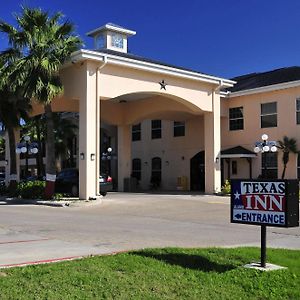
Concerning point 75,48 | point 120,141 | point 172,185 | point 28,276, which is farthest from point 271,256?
point 172,185

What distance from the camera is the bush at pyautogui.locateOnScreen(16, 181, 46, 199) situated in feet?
81.9

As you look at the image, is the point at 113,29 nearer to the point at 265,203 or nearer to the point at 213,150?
the point at 213,150

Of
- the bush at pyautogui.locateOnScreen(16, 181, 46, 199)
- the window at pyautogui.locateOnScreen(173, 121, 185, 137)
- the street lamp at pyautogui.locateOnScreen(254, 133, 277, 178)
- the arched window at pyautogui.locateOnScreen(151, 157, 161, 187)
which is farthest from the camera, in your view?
the arched window at pyautogui.locateOnScreen(151, 157, 161, 187)

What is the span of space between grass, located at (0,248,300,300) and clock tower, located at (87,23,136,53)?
1040 inches

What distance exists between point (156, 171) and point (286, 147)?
41.5 feet

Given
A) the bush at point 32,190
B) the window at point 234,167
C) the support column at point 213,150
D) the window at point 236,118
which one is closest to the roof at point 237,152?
the window at point 234,167

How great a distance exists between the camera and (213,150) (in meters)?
29.4

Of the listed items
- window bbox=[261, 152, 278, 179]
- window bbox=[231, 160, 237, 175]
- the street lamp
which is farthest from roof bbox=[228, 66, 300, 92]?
the street lamp

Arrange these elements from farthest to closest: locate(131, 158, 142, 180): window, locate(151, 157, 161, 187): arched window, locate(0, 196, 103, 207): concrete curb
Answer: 1. locate(131, 158, 142, 180): window
2. locate(151, 157, 161, 187): arched window
3. locate(0, 196, 103, 207): concrete curb

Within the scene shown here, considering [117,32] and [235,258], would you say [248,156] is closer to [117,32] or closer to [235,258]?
[117,32]

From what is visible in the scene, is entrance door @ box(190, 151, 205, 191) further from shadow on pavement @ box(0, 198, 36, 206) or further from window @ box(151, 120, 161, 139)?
shadow on pavement @ box(0, 198, 36, 206)

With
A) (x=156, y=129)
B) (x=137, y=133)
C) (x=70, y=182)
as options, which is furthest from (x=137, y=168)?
(x=70, y=182)

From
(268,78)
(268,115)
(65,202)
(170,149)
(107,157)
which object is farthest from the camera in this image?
(107,157)

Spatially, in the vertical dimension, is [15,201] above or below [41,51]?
below
